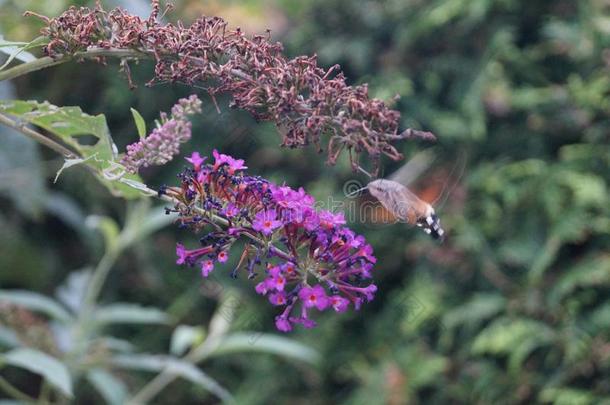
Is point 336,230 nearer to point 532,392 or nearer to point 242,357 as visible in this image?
point 532,392

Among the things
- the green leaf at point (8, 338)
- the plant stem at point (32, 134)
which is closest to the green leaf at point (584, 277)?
the green leaf at point (8, 338)

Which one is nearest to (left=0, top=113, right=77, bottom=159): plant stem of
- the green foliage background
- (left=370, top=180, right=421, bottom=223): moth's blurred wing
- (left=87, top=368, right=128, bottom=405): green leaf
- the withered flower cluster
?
the withered flower cluster

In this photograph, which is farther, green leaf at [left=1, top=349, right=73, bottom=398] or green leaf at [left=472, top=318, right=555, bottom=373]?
green leaf at [left=472, top=318, right=555, bottom=373]

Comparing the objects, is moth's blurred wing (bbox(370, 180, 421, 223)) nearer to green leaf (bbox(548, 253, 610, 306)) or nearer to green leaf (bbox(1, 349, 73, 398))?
green leaf (bbox(1, 349, 73, 398))

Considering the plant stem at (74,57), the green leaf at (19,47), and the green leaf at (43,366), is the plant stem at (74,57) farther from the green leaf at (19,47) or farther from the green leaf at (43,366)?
the green leaf at (43,366)

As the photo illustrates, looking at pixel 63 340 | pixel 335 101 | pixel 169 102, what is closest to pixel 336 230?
pixel 335 101

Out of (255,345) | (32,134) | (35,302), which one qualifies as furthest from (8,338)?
(32,134)
